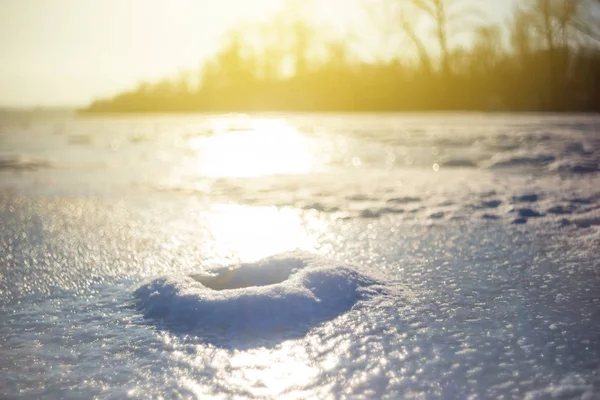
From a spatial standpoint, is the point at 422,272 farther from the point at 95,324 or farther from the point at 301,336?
the point at 95,324

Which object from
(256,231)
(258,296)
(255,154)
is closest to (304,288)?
(258,296)

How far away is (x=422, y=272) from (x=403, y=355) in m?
0.79

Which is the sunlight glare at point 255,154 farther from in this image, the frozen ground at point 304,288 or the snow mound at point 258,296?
the snow mound at point 258,296

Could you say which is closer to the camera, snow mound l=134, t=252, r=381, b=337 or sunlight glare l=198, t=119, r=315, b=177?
snow mound l=134, t=252, r=381, b=337

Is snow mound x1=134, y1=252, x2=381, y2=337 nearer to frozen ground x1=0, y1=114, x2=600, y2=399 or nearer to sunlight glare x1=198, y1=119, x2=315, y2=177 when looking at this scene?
Answer: frozen ground x1=0, y1=114, x2=600, y2=399

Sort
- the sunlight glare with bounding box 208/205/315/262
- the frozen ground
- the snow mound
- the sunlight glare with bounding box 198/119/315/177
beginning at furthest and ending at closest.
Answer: the sunlight glare with bounding box 198/119/315/177
the sunlight glare with bounding box 208/205/315/262
the snow mound
the frozen ground

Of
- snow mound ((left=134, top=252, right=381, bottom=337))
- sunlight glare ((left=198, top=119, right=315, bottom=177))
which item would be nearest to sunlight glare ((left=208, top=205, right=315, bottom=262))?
snow mound ((left=134, top=252, right=381, bottom=337))

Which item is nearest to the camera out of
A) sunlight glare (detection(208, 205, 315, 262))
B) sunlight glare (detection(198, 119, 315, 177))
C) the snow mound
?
the snow mound

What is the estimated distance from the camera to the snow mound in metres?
1.67

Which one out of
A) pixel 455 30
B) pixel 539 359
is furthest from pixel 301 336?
pixel 455 30

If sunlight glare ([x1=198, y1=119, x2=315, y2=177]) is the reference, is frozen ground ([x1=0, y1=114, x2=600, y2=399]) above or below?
below

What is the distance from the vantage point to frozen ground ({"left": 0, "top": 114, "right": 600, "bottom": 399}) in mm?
1305

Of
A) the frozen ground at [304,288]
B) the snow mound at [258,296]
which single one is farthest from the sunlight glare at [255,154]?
the snow mound at [258,296]

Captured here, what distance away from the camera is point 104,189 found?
4.41m
